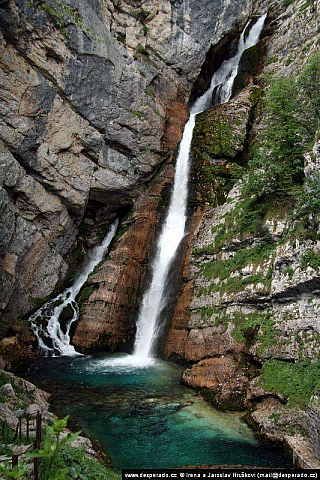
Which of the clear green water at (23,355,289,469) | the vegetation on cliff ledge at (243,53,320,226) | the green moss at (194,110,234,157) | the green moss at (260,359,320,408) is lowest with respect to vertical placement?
the clear green water at (23,355,289,469)

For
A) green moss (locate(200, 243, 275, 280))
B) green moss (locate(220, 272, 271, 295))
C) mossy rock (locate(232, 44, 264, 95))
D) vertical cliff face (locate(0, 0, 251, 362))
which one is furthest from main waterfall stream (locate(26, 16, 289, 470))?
mossy rock (locate(232, 44, 264, 95))

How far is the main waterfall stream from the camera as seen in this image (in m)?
9.01

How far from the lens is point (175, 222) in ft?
72.8

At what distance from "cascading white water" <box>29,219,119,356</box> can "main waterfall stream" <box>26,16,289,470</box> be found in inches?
4.1

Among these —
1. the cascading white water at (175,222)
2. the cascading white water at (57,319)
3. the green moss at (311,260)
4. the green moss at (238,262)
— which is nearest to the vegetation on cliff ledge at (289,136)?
the green moss at (238,262)

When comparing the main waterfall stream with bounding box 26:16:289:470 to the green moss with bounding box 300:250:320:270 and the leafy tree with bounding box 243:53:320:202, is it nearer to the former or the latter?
the green moss with bounding box 300:250:320:270

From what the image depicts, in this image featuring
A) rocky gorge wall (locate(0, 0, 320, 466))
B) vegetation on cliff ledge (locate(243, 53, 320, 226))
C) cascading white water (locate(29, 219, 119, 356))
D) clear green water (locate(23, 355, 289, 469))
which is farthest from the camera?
cascading white water (locate(29, 219, 119, 356))

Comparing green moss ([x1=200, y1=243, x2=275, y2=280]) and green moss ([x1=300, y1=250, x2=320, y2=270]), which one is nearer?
green moss ([x1=300, y1=250, x2=320, y2=270])

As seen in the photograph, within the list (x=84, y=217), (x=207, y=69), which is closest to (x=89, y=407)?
(x=84, y=217)

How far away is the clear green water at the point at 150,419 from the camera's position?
29.2 ft

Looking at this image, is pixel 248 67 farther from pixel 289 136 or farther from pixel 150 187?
pixel 289 136

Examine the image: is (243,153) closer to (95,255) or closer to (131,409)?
(95,255)

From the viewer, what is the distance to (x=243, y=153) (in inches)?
925

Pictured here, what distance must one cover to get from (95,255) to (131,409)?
12762mm
